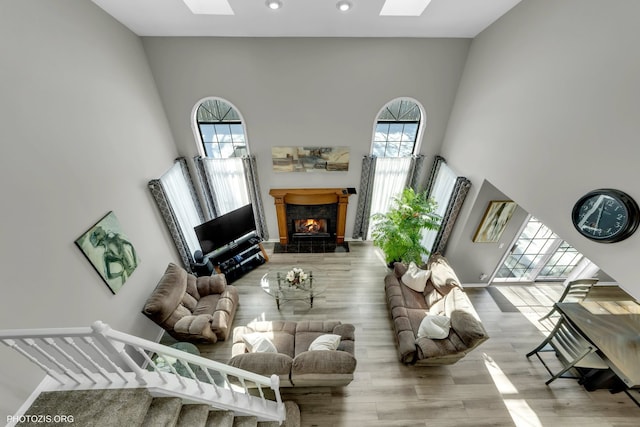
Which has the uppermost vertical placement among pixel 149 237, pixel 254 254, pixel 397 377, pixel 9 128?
pixel 9 128

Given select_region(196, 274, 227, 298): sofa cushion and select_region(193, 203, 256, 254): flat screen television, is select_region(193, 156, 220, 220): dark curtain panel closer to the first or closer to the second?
select_region(193, 203, 256, 254): flat screen television

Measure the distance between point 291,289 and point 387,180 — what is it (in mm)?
3175

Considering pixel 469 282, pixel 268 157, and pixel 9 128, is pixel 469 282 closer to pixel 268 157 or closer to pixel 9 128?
pixel 268 157

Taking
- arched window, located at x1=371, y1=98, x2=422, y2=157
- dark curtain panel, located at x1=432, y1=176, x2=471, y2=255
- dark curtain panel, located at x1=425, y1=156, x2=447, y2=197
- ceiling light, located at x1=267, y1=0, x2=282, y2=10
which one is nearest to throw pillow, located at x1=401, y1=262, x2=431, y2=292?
dark curtain panel, located at x1=432, y1=176, x2=471, y2=255

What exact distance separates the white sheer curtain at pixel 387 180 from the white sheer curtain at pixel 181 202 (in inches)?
162

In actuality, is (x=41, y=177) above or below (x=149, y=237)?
above

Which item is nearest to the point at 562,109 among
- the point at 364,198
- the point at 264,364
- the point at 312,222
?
the point at 364,198

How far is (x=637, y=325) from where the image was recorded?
327 centimetres

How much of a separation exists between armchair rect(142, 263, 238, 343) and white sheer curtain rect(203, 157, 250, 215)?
1.84 metres

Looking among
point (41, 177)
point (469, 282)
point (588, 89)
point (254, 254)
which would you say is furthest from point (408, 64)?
point (41, 177)

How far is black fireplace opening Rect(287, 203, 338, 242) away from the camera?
5879 millimetres

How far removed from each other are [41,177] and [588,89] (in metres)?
5.49

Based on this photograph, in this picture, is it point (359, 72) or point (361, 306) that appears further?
point (361, 306)

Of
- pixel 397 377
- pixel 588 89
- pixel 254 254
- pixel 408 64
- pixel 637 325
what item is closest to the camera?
pixel 588 89
